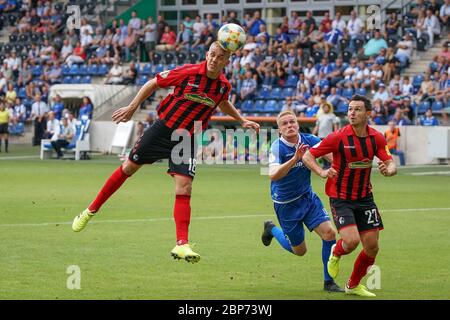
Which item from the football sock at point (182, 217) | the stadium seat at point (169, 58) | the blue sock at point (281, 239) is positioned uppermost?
the stadium seat at point (169, 58)

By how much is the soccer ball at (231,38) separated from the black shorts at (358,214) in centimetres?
195

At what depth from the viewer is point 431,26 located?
34219mm

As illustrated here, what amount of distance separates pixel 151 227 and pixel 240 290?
538 cm

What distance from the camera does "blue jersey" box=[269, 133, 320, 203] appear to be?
423 inches

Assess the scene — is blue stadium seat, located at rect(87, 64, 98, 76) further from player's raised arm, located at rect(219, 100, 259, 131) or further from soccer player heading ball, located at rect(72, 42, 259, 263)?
soccer player heading ball, located at rect(72, 42, 259, 263)

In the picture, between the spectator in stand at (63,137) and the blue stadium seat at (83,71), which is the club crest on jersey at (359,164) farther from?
the blue stadium seat at (83,71)

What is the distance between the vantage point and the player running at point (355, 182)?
32.4ft

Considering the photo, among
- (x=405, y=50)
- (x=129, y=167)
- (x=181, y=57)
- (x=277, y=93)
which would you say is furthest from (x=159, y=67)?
(x=129, y=167)

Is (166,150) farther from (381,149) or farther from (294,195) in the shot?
(381,149)

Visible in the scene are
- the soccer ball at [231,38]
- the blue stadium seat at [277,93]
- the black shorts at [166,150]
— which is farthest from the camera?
the blue stadium seat at [277,93]

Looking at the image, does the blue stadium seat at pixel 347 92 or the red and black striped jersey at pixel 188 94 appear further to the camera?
the blue stadium seat at pixel 347 92

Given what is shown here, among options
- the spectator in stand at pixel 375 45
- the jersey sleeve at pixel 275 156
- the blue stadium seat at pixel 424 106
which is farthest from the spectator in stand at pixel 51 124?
the jersey sleeve at pixel 275 156

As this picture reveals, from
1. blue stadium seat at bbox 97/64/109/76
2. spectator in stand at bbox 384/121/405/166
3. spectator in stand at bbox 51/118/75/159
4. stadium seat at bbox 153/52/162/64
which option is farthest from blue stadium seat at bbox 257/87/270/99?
blue stadium seat at bbox 97/64/109/76
